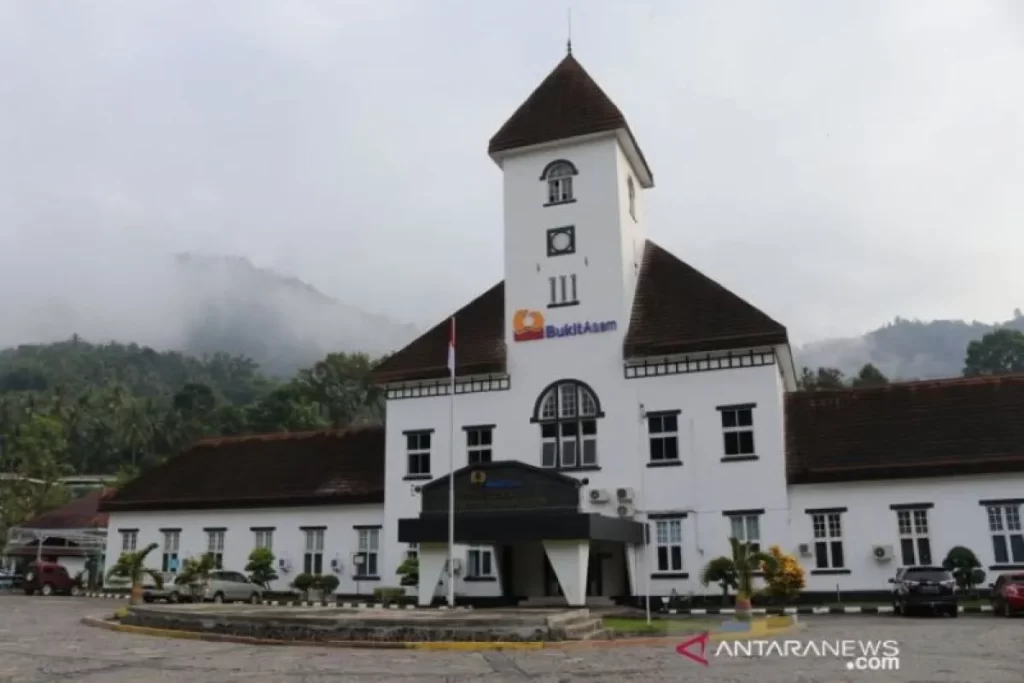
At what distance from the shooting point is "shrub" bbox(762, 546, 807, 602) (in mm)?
21641

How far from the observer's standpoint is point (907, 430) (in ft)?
81.9

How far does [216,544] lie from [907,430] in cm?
2260

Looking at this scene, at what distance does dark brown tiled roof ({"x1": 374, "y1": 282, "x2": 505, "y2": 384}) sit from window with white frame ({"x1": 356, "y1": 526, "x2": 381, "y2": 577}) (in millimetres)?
4876

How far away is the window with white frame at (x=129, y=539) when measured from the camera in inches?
1289

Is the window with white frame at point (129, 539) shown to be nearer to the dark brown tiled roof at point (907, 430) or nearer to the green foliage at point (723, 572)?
the green foliage at point (723, 572)

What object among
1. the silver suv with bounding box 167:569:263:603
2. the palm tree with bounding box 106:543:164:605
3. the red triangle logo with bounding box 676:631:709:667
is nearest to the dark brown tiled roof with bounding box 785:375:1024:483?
the red triangle logo with bounding box 676:631:709:667

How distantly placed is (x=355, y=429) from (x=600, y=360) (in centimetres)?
1069

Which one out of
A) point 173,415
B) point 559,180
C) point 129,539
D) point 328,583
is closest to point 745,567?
point 328,583

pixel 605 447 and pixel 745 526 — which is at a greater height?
pixel 605 447

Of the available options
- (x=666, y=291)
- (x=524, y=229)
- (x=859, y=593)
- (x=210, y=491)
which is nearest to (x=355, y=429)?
(x=210, y=491)

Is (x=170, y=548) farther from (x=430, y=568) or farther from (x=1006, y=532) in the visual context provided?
(x=1006, y=532)

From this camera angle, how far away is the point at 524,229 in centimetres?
2861

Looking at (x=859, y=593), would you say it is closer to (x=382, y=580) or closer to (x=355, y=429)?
(x=382, y=580)

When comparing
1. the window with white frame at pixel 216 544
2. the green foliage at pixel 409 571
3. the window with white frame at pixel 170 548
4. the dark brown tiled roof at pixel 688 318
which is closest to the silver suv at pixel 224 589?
the window with white frame at pixel 216 544
